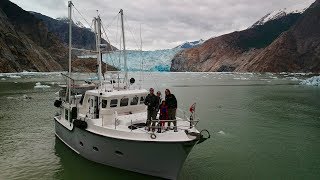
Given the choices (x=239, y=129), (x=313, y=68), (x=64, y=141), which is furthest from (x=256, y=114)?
(x=313, y=68)

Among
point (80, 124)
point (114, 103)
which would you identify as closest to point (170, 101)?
point (114, 103)

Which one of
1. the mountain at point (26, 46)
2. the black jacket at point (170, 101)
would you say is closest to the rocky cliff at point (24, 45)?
the mountain at point (26, 46)

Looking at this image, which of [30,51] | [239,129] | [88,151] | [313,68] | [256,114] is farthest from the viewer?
[313,68]

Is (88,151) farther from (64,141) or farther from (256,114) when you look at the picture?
(256,114)

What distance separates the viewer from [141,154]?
15148 mm

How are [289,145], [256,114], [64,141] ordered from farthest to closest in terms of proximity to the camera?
[256,114]
[289,145]
[64,141]

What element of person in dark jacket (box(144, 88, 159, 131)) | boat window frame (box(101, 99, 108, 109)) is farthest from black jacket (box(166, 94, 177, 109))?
boat window frame (box(101, 99, 108, 109))

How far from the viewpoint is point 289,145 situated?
23000 millimetres

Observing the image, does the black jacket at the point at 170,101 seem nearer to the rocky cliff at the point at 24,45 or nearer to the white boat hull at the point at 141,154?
the white boat hull at the point at 141,154

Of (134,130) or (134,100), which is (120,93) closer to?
(134,100)

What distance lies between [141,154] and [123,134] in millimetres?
1215

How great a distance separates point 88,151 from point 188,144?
5.93m

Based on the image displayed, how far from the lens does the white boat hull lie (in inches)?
578

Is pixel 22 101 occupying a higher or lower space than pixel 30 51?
lower
